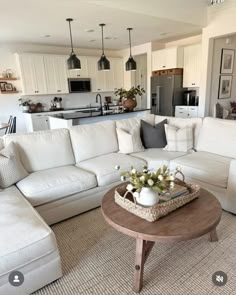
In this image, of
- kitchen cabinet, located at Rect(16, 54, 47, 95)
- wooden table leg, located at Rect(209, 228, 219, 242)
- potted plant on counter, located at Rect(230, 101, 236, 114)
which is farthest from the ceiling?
wooden table leg, located at Rect(209, 228, 219, 242)

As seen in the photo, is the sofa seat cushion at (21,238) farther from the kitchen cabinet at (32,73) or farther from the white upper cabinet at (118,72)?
the white upper cabinet at (118,72)

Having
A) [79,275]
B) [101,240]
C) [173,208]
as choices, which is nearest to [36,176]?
[101,240]

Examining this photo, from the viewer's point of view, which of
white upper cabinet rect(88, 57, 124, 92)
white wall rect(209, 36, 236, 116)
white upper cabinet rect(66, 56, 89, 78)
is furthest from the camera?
white upper cabinet rect(88, 57, 124, 92)

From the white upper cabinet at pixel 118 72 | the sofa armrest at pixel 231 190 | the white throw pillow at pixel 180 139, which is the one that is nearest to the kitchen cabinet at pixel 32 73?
the white upper cabinet at pixel 118 72

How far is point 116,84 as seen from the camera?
24.1 feet

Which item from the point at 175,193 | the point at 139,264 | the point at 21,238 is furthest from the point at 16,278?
the point at 175,193

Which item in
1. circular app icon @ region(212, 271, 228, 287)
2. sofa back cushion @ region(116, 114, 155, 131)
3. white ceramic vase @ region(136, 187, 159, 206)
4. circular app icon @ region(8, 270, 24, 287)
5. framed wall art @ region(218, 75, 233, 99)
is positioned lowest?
circular app icon @ region(212, 271, 228, 287)

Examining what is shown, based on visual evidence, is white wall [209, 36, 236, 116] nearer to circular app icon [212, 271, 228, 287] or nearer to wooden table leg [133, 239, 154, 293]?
circular app icon [212, 271, 228, 287]

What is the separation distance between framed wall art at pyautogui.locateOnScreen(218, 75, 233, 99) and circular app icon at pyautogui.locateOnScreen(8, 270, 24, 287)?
18.7 ft

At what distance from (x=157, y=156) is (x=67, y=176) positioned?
1227 millimetres

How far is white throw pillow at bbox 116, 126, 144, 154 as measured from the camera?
3.07 m

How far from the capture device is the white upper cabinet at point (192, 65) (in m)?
5.56

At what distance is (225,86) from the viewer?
564 centimetres

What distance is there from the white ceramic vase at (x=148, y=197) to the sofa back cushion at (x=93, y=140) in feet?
4.71
